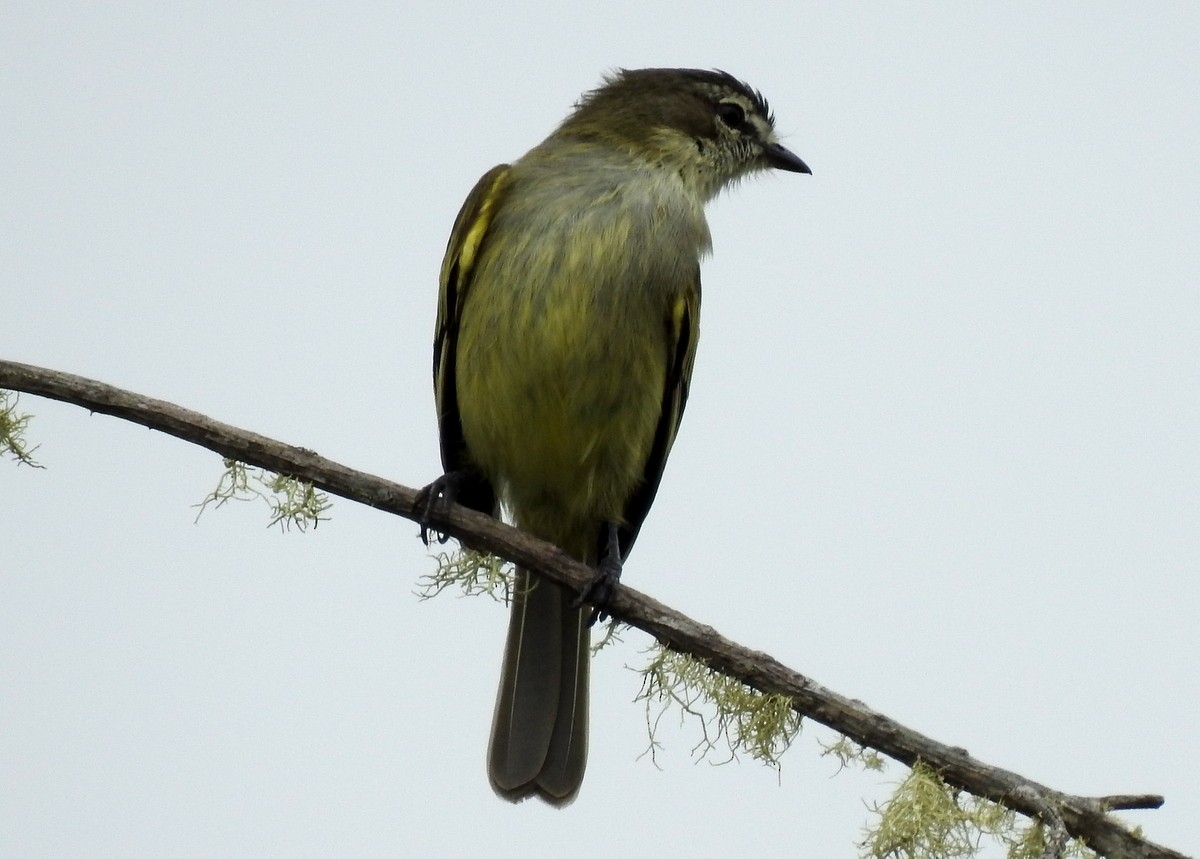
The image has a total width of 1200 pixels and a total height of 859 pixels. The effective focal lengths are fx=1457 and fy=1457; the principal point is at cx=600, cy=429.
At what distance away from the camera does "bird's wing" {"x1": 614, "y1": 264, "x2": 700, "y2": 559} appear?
196 inches

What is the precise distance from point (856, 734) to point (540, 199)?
A: 2194 mm

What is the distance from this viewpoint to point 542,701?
5.29m

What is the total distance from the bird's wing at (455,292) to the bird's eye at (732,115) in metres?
1.04

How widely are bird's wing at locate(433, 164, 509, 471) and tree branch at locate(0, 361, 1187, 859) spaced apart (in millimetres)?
790

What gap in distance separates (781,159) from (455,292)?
1.70 m

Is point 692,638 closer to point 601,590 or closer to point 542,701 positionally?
point 601,590

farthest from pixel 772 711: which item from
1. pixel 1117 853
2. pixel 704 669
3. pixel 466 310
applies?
pixel 466 310

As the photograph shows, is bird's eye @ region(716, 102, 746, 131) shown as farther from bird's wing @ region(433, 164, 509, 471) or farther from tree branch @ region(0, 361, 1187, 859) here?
tree branch @ region(0, 361, 1187, 859)

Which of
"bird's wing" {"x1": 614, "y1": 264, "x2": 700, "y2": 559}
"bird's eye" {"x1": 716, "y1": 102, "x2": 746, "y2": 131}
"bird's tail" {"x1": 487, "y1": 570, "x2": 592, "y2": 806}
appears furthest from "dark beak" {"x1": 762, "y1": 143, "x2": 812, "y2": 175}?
"bird's tail" {"x1": 487, "y1": 570, "x2": 592, "y2": 806}

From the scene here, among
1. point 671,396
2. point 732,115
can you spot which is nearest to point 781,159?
point 732,115

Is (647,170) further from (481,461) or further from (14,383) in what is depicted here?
(14,383)

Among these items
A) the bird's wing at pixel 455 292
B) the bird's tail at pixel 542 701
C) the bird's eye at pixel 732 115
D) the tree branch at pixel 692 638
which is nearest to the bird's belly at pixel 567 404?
the bird's wing at pixel 455 292

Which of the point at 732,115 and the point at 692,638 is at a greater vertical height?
the point at 732,115

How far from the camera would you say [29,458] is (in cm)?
389
